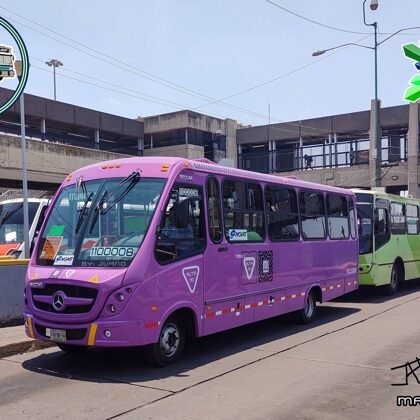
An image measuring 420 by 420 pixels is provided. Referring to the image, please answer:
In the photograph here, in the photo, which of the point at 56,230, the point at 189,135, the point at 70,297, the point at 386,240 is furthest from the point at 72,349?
the point at 189,135

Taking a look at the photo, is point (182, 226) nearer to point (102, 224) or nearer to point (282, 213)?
point (102, 224)

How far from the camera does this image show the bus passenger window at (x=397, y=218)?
15.5 metres

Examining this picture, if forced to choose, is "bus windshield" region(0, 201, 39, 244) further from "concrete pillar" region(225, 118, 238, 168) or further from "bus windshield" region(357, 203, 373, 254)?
"concrete pillar" region(225, 118, 238, 168)

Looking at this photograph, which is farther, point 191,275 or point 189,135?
point 189,135

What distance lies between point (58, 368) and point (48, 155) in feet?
65.1

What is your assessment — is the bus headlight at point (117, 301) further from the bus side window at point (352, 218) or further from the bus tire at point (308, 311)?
the bus side window at point (352, 218)

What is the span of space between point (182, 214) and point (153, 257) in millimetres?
766

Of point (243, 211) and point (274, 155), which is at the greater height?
point (274, 155)

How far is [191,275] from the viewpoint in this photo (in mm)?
7406

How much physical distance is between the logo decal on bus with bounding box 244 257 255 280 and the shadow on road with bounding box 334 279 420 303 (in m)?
6.55

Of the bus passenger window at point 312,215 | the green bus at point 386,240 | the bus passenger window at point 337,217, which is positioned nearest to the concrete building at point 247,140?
the green bus at point 386,240

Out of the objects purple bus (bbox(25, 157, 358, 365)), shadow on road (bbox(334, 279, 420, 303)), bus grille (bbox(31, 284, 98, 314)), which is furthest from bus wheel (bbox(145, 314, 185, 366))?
shadow on road (bbox(334, 279, 420, 303))

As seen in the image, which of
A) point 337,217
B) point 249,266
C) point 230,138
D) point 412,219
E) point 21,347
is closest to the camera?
point 21,347

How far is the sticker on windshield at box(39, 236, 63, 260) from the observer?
7320 millimetres
